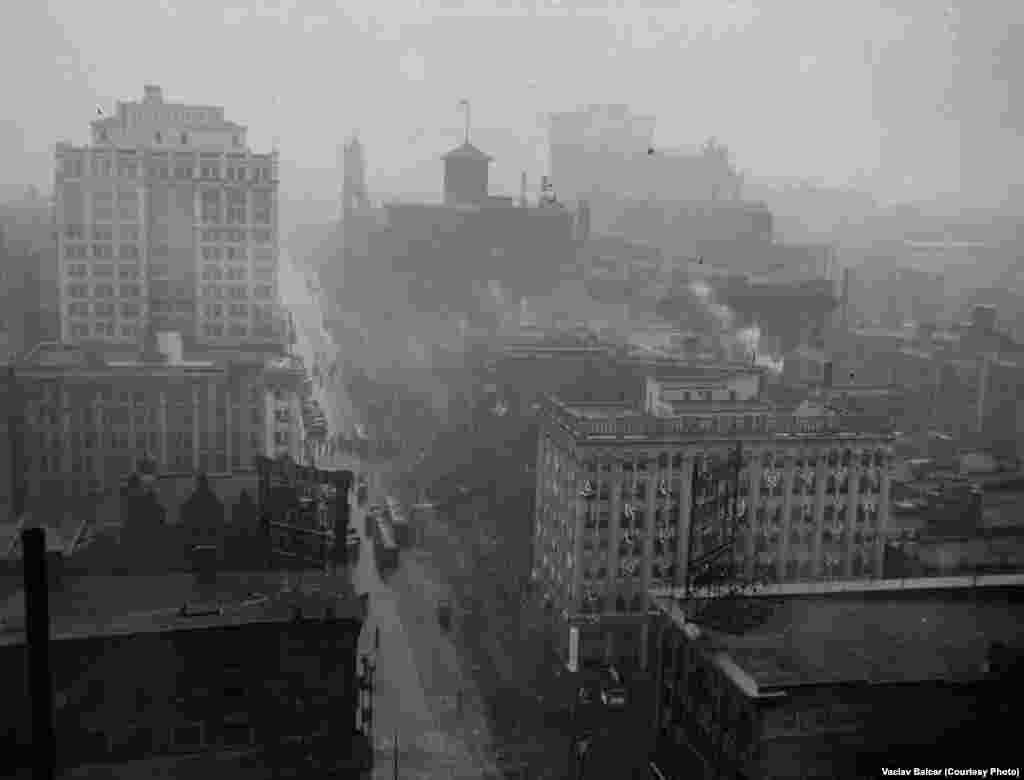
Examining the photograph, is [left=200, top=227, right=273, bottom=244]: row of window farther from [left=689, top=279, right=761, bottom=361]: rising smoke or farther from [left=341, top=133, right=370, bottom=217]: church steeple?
[left=689, top=279, right=761, bottom=361]: rising smoke

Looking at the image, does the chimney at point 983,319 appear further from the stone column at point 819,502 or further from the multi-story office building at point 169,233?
the multi-story office building at point 169,233

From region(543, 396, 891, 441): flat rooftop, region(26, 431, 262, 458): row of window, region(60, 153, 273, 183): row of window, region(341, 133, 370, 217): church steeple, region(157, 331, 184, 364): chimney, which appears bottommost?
region(26, 431, 262, 458): row of window

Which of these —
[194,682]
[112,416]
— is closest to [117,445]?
[112,416]

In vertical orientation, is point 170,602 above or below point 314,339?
below

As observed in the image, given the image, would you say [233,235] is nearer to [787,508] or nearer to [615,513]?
[615,513]

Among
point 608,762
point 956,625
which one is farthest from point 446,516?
point 956,625

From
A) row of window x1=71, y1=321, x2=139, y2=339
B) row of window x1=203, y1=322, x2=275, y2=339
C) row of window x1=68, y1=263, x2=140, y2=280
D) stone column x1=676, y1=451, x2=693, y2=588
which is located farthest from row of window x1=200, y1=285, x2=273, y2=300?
stone column x1=676, y1=451, x2=693, y2=588

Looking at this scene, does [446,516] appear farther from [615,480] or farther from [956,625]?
[956,625]
